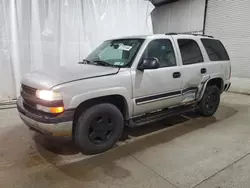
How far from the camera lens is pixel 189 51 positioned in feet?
12.7

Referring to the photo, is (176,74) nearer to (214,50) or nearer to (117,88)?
(117,88)

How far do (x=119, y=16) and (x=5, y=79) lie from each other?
4.00m

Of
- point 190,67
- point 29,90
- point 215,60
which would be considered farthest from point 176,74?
point 29,90

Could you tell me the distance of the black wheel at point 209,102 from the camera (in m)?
4.30

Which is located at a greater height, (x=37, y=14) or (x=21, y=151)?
(x=37, y=14)

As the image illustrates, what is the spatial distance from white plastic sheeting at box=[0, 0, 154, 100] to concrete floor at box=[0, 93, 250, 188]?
218 centimetres

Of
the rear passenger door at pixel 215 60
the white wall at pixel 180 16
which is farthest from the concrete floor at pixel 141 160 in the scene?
the white wall at pixel 180 16

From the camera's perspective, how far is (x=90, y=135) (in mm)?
2836

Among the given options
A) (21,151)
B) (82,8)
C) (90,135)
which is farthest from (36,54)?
(90,135)

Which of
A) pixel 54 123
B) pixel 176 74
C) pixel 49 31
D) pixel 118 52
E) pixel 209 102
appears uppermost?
pixel 49 31

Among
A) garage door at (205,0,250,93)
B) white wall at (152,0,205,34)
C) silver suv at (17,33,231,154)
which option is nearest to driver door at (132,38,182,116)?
silver suv at (17,33,231,154)

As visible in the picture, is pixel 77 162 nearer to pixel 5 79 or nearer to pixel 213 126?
pixel 213 126

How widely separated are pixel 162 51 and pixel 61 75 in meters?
1.72

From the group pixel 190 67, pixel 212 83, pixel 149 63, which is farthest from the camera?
pixel 212 83
